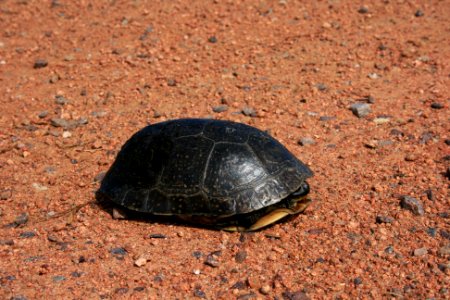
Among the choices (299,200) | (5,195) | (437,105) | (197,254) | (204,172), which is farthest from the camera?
(437,105)

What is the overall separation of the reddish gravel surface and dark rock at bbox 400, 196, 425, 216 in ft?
0.05

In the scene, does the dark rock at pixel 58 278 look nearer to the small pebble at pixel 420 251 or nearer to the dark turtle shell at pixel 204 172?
the dark turtle shell at pixel 204 172

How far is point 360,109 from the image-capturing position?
7.59m

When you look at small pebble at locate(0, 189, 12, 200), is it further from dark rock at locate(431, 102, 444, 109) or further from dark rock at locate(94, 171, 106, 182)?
dark rock at locate(431, 102, 444, 109)

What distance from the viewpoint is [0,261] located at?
5.08 m

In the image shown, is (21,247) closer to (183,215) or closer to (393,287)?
(183,215)

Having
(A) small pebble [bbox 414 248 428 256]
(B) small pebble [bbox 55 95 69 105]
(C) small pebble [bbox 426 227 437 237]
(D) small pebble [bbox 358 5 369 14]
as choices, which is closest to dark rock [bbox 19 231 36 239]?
(B) small pebble [bbox 55 95 69 105]

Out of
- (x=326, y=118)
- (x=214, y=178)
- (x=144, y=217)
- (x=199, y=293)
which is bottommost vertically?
(x=326, y=118)

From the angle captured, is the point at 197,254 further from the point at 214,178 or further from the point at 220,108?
the point at 220,108

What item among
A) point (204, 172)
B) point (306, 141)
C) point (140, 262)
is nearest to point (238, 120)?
point (306, 141)

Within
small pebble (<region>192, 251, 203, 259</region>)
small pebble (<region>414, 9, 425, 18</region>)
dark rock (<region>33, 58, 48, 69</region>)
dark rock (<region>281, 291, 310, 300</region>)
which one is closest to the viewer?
dark rock (<region>281, 291, 310, 300</region>)

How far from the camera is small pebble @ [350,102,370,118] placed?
7539 mm

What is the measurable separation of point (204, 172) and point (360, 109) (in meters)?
3.03

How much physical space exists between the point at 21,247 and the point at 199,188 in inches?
69.9
